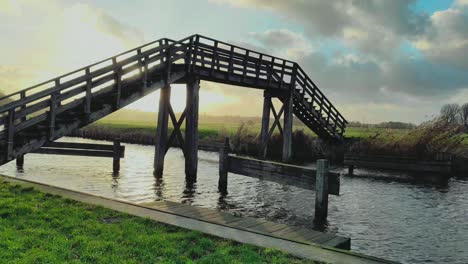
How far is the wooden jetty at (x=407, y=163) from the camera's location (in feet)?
66.8

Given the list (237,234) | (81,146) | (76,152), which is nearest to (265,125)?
(81,146)

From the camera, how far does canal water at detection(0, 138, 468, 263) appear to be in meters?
8.80

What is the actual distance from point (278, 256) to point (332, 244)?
1563 mm

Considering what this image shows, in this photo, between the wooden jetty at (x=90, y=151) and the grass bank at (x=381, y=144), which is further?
the grass bank at (x=381, y=144)

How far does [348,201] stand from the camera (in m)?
13.9

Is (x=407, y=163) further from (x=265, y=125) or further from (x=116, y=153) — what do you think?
(x=116, y=153)

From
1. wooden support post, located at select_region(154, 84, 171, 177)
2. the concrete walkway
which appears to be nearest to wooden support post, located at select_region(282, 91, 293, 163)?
wooden support post, located at select_region(154, 84, 171, 177)

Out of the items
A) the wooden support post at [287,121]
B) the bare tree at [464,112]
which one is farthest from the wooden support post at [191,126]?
the bare tree at [464,112]

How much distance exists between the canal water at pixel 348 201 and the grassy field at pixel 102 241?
11.9ft

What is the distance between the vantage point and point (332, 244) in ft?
22.4

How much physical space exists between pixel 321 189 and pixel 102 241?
6063 millimetres

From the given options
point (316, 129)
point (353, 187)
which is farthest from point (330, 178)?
point (316, 129)

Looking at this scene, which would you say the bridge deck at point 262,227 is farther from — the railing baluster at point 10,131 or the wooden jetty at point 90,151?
the wooden jetty at point 90,151

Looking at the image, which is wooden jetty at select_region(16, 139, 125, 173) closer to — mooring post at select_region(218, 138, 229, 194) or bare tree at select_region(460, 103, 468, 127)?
mooring post at select_region(218, 138, 229, 194)
